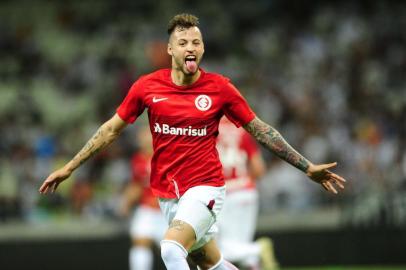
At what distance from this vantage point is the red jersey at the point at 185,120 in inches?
253

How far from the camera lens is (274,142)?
651 centimetres

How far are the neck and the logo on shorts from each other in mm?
147

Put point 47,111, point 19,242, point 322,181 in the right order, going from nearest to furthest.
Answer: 1. point 322,181
2. point 19,242
3. point 47,111

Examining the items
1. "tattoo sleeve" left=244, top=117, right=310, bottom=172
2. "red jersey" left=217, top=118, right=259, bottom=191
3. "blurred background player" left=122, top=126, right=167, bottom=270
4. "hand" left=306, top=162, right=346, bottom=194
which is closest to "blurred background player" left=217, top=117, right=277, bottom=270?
"red jersey" left=217, top=118, right=259, bottom=191

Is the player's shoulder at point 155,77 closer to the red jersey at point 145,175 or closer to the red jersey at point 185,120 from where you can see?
the red jersey at point 185,120

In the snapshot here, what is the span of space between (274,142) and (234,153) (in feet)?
9.85

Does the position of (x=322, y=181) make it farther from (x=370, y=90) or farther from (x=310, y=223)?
(x=370, y=90)

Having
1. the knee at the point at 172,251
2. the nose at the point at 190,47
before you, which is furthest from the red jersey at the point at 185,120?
the knee at the point at 172,251

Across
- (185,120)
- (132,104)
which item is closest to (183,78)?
(185,120)

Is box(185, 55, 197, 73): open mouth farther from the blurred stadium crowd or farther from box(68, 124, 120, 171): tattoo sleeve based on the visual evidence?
the blurred stadium crowd

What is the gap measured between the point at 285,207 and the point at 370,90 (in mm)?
3238

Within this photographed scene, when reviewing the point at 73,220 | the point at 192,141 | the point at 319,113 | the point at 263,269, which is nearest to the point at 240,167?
the point at 263,269

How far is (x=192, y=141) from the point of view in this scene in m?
6.46

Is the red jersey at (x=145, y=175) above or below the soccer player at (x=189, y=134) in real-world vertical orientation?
below
